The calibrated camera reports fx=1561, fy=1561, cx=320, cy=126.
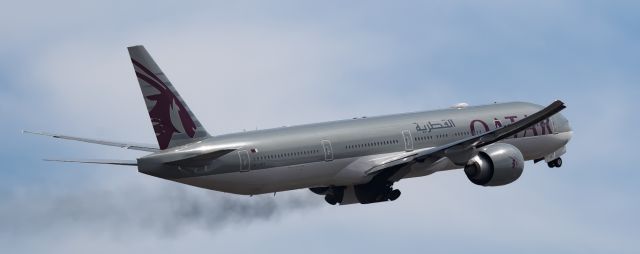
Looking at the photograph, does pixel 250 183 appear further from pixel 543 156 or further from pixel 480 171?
pixel 543 156

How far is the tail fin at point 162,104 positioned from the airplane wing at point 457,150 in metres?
9.50

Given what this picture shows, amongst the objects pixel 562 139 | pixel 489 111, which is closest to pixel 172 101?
pixel 489 111

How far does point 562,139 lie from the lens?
79.2 meters

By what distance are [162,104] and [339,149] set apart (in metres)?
8.88

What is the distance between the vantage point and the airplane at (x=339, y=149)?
65812 millimetres

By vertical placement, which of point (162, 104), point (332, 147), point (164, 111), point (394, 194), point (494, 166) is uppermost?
point (162, 104)

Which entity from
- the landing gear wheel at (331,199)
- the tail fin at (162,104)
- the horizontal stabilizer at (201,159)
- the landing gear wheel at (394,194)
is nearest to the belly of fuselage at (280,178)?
the horizontal stabilizer at (201,159)

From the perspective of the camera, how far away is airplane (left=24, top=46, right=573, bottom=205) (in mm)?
65812

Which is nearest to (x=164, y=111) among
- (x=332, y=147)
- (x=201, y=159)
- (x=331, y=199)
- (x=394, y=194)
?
(x=201, y=159)

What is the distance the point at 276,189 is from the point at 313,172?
1.84 meters

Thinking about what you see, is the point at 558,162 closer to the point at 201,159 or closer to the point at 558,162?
the point at 558,162

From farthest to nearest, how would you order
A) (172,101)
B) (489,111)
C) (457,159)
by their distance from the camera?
(489,111)
(457,159)
(172,101)

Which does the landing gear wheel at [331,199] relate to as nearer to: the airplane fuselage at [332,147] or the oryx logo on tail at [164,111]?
the airplane fuselage at [332,147]

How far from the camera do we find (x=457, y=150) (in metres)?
70.1
